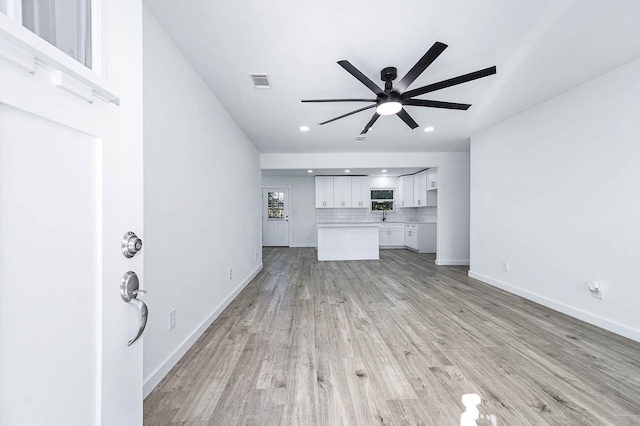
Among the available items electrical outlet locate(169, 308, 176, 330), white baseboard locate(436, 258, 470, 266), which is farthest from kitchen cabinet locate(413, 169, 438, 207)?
electrical outlet locate(169, 308, 176, 330)

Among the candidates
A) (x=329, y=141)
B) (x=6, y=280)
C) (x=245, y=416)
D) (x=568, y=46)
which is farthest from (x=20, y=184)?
(x=329, y=141)

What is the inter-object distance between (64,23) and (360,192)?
291 inches

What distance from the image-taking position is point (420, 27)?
71.4 inches

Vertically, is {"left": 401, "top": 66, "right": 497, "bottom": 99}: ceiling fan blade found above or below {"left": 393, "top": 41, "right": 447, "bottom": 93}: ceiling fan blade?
below

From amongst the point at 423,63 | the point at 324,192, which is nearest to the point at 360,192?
the point at 324,192

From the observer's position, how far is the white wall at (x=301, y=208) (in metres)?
8.34

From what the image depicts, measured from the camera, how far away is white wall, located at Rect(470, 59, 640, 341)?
234 centimetres

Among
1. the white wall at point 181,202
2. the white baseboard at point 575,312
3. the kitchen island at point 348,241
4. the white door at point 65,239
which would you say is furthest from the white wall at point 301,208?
the white door at point 65,239

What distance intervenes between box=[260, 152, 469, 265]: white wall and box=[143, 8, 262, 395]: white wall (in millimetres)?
2310

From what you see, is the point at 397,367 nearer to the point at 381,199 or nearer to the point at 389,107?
the point at 389,107

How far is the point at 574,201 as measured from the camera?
9.14ft

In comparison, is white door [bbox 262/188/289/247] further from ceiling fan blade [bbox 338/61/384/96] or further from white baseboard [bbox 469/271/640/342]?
ceiling fan blade [bbox 338/61/384/96]

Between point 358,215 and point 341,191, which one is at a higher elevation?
point 341,191

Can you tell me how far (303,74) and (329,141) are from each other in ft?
7.32
